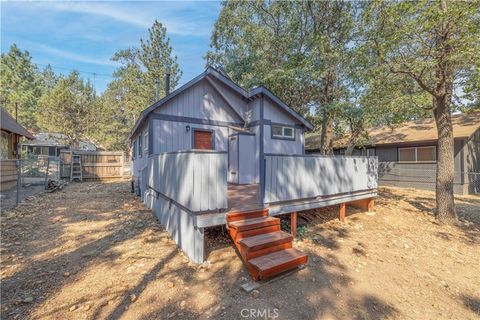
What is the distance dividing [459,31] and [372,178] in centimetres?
444

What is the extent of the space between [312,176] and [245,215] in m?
2.16

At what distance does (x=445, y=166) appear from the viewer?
23.4ft

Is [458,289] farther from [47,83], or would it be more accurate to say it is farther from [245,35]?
[47,83]

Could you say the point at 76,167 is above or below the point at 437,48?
below

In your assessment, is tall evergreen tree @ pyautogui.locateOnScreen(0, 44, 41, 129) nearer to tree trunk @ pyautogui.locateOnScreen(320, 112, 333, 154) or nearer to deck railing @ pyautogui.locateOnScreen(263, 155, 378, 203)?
tree trunk @ pyautogui.locateOnScreen(320, 112, 333, 154)

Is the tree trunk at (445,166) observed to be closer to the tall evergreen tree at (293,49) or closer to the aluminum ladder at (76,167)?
the tall evergreen tree at (293,49)

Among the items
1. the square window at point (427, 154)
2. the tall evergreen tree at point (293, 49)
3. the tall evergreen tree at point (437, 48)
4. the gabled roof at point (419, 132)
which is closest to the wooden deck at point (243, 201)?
the tall evergreen tree at point (437, 48)

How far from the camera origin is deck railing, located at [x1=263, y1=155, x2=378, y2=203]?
493cm

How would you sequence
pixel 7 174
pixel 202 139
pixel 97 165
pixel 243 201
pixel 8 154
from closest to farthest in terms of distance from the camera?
pixel 243 201 → pixel 202 139 → pixel 7 174 → pixel 8 154 → pixel 97 165

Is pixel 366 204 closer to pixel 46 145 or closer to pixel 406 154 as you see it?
pixel 406 154

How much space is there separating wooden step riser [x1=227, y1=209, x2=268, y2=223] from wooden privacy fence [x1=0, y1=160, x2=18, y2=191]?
11.2 m

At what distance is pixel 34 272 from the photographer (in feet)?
12.0

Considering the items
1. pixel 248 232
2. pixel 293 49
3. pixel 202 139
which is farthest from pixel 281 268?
pixel 293 49

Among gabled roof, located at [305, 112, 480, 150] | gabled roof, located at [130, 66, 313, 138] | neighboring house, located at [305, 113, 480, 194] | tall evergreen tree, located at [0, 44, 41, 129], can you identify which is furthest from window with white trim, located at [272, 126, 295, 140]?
tall evergreen tree, located at [0, 44, 41, 129]
